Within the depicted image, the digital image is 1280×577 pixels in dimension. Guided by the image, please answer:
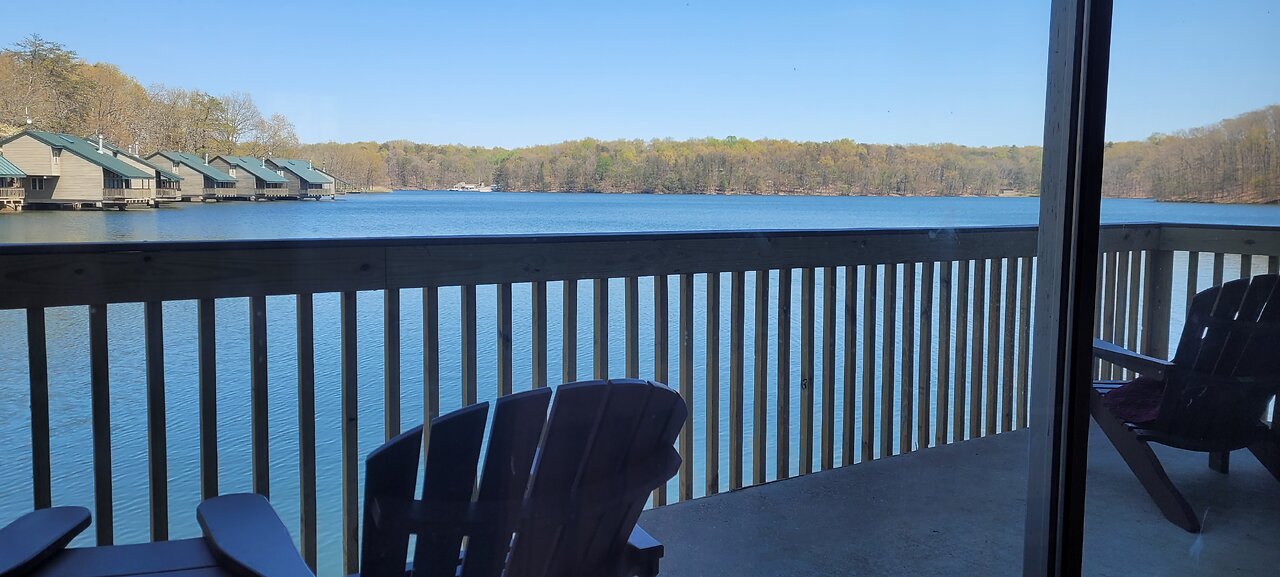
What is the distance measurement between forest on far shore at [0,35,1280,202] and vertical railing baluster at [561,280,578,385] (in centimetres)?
28

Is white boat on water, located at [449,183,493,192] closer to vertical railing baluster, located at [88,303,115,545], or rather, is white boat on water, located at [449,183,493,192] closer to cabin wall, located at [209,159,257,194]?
cabin wall, located at [209,159,257,194]

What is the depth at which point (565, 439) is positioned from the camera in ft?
4.36

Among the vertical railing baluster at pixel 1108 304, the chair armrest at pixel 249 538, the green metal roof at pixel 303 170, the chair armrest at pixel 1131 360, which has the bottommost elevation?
the chair armrest at pixel 249 538

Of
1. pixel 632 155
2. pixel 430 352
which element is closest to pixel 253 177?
pixel 430 352

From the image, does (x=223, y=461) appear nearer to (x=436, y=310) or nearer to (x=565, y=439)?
(x=436, y=310)

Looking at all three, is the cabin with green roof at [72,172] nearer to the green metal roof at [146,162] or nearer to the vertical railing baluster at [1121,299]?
the green metal roof at [146,162]

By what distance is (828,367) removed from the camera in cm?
291

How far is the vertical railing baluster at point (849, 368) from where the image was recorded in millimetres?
2861

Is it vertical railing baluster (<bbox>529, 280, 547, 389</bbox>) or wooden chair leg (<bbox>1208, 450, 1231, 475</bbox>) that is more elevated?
vertical railing baluster (<bbox>529, 280, 547, 389</bbox>)

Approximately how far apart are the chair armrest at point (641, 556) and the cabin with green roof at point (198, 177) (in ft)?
3.77

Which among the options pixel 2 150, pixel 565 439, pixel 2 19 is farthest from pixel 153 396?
pixel 565 439

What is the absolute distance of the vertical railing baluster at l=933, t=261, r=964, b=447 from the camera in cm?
270

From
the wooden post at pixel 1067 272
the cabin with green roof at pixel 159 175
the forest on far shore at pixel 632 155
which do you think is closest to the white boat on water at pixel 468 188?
the forest on far shore at pixel 632 155

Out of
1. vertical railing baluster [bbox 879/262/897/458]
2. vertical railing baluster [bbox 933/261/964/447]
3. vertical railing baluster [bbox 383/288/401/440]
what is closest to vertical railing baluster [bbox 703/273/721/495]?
vertical railing baluster [bbox 879/262/897/458]
